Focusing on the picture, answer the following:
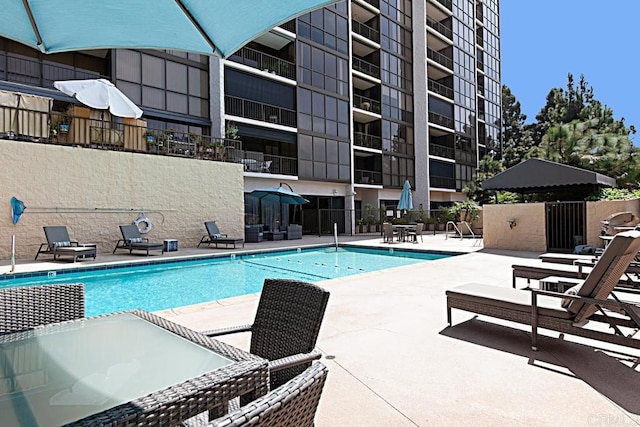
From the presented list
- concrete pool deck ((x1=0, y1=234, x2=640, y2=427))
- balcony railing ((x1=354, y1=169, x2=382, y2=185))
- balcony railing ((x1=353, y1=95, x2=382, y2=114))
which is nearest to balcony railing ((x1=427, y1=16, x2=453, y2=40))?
balcony railing ((x1=353, y1=95, x2=382, y2=114))

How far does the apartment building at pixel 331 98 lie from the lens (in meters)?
14.5

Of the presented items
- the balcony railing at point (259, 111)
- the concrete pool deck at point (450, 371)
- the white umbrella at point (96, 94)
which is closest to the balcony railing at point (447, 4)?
the balcony railing at point (259, 111)

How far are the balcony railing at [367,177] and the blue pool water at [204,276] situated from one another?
982 centimetres

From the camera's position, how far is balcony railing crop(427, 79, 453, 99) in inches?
1022

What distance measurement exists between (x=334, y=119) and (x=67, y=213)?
43.6ft

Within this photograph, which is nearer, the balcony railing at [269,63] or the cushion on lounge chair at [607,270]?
the cushion on lounge chair at [607,270]

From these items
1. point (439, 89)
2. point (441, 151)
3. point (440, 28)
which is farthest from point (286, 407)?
point (440, 28)

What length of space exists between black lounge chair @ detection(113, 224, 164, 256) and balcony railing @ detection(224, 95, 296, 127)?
7.19 m

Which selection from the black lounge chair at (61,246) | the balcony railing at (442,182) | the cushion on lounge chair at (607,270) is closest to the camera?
the cushion on lounge chair at (607,270)

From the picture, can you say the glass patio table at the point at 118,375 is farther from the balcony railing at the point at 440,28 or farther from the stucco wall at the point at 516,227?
the balcony railing at the point at 440,28

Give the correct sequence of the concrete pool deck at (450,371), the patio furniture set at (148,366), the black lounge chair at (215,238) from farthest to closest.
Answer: the black lounge chair at (215,238), the concrete pool deck at (450,371), the patio furniture set at (148,366)

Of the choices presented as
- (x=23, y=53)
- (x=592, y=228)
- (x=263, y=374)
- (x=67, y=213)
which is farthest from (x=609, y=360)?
(x=23, y=53)

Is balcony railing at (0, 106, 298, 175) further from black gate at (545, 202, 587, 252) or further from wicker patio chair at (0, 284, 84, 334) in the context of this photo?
black gate at (545, 202, 587, 252)

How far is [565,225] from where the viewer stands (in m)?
9.82
